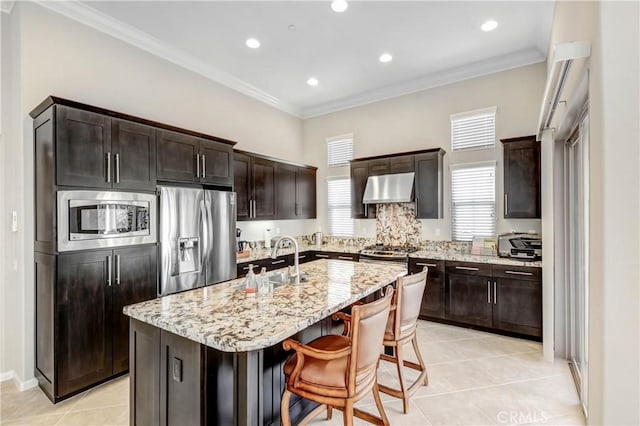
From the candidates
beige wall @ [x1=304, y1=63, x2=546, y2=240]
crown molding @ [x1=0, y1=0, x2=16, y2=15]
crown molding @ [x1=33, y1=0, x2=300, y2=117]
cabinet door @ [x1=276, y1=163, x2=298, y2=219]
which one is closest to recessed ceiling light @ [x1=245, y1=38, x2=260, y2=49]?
crown molding @ [x1=33, y1=0, x2=300, y2=117]

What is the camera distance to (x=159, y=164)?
326 cm

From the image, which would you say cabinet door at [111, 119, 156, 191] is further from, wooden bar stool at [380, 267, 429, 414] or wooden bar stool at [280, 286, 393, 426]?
wooden bar stool at [380, 267, 429, 414]

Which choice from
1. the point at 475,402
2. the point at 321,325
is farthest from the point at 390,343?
the point at 475,402

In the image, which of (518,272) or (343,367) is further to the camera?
(518,272)

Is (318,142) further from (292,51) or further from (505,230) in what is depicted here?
(505,230)

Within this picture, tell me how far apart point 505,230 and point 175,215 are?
14.0 feet

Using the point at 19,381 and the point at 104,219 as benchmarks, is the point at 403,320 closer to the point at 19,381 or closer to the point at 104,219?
the point at 104,219

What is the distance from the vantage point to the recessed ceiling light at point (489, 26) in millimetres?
3465

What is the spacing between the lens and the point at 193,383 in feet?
5.30

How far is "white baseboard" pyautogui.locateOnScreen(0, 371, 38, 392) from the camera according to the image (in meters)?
2.81

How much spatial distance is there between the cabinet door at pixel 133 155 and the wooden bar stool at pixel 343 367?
2.33m

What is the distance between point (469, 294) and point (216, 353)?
3506 millimetres

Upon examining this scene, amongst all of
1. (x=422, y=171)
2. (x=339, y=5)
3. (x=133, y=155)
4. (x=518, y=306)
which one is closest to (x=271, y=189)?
(x=133, y=155)

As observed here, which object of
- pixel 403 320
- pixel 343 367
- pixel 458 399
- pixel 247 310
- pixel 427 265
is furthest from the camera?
pixel 427 265
